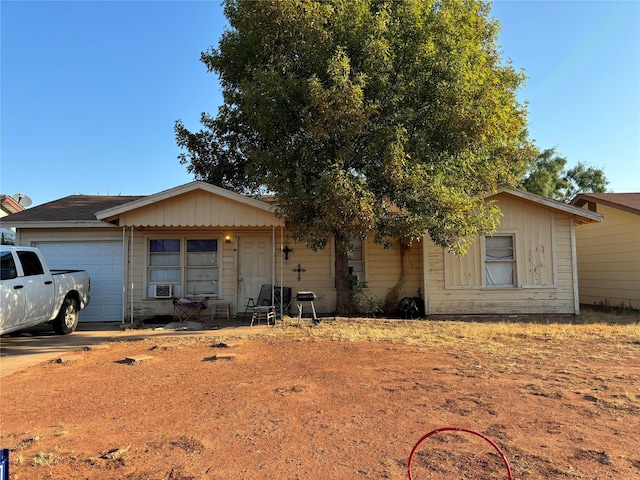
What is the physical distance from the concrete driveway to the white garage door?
663 mm

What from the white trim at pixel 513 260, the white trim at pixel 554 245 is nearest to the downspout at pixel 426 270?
the white trim at pixel 513 260

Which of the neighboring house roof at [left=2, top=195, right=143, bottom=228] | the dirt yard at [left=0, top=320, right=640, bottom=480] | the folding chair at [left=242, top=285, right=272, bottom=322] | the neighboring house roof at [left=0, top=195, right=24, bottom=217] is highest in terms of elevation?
the neighboring house roof at [left=0, top=195, right=24, bottom=217]

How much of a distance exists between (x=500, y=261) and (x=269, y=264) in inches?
241

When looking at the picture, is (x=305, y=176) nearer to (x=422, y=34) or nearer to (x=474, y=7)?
(x=422, y=34)

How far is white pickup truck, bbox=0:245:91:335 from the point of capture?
695 centimetres

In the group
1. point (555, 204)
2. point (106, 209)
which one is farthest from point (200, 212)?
point (555, 204)

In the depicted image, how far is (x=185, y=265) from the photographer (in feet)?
37.7

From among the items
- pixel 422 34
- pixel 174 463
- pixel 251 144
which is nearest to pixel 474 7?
pixel 422 34

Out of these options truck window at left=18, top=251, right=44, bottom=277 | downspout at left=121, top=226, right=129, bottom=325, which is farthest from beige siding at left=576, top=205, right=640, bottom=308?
truck window at left=18, top=251, right=44, bottom=277

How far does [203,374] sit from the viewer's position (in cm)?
575

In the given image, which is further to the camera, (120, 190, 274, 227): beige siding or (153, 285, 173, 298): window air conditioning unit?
(153, 285, 173, 298): window air conditioning unit

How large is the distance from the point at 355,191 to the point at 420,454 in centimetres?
521

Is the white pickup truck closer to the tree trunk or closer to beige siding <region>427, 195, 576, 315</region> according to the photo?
the tree trunk

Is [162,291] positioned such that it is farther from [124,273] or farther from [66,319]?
[66,319]
